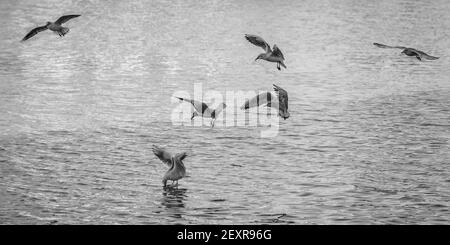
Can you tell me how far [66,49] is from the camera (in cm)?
6056

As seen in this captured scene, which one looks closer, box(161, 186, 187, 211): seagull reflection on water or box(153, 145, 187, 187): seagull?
box(153, 145, 187, 187): seagull

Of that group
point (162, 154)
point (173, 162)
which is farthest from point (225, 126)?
point (162, 154)

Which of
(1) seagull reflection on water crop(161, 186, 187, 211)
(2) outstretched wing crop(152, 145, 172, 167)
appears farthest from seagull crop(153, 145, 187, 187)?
(1) seagull reflection on water crop(161, 186, 187, 211)

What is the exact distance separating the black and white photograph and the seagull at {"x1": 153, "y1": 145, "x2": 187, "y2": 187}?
0.07 m

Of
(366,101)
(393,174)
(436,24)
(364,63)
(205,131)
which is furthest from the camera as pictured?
(436,24)

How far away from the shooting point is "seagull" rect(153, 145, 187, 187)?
23688 millimetres

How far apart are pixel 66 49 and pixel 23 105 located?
21.3 meters

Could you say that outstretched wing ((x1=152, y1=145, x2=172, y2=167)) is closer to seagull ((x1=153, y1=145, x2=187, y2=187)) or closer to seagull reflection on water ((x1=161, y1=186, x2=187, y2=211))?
seagull ((x1=153, y1=145, x2=187, y2=187))

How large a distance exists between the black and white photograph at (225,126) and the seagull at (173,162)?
7 centimetres

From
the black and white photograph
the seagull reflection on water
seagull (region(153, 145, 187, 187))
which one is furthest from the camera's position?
the black and white photograph

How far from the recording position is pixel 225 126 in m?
35.8
